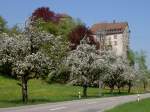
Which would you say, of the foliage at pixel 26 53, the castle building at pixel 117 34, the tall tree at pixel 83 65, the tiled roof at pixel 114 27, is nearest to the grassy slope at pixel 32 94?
the tall tree at pixel 83 65

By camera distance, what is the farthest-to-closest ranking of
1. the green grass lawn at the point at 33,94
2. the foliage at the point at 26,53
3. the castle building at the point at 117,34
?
the castle building at the point at 117,34, the green grass lawn at the point at 33,94, the foliage at the point at 26,53

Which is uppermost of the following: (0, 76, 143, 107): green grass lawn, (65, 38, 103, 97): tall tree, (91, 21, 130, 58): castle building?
(91, 21, 130, 58): castle building

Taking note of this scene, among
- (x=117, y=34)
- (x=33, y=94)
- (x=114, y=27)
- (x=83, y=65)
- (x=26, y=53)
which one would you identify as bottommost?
(x=33, y=94)

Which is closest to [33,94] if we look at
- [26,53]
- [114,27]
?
[26,53]

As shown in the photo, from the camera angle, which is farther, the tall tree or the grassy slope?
the tall tree

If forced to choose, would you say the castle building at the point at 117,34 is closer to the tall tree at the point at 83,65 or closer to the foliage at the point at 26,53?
the tall tree at the point at 83,65

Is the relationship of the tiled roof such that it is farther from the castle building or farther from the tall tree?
the tall tree

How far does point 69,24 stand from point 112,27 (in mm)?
Answer: 58848

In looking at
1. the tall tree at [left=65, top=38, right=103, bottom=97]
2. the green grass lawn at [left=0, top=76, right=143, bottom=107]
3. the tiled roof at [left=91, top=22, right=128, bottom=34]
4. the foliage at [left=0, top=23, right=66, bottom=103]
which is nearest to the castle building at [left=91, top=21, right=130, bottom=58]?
the tiled roof at [left=91, top=22, right=128, bottom=34]

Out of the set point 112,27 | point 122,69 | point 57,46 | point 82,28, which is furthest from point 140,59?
point 57,46

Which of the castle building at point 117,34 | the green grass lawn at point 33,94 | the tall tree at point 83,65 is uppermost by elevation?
the castle building at point 117,34

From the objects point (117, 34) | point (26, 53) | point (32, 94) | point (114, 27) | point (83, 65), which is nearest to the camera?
point (26, 53)

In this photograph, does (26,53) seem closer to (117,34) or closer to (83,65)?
(83,65)

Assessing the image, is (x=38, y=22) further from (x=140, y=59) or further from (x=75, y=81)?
(x=140, y=59)
